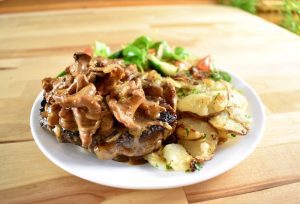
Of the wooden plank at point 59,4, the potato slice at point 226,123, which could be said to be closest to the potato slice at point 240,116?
the potato slice at point 226,123

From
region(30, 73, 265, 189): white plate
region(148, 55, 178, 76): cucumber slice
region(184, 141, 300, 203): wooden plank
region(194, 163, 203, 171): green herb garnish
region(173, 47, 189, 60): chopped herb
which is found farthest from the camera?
region(173, 47, 189, 60): chopped herb

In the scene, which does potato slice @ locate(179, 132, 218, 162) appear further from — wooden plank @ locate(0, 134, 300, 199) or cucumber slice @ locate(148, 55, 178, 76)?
cucumber slice @ locate(148, 55, 178, 76)

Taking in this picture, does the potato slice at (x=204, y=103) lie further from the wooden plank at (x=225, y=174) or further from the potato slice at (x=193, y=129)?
the wooden plank at (x=225, y=174)

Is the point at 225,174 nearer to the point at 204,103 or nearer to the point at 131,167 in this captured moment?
the point at 204,103

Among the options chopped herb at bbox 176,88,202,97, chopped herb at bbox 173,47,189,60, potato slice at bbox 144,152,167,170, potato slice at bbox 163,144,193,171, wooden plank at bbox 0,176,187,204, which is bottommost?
wooden plank at bbox 0,176,187,204

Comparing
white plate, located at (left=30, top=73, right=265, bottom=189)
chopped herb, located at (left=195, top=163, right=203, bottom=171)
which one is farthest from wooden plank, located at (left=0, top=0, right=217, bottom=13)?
chopped herb, located at (left=195, top=163, right=203, bottom=171)

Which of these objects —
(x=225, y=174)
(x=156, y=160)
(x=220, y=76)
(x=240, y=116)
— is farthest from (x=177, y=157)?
(x=220, y=76)
